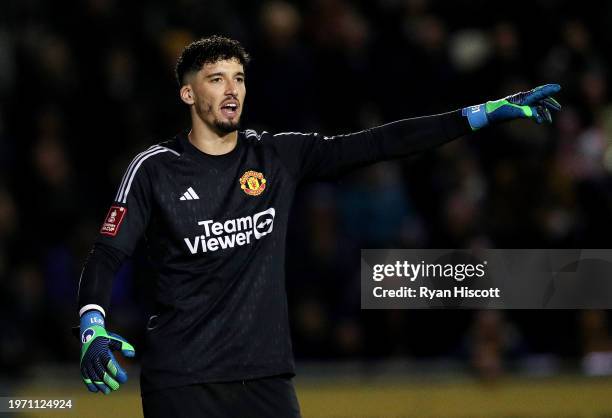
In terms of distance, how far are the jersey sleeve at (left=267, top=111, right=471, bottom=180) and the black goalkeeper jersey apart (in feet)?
0.44

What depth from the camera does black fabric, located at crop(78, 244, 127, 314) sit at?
15.4 ft

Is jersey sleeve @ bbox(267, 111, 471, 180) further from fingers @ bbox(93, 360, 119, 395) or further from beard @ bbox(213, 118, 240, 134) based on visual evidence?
fingers @ bbox(93, 360, 119, 395)

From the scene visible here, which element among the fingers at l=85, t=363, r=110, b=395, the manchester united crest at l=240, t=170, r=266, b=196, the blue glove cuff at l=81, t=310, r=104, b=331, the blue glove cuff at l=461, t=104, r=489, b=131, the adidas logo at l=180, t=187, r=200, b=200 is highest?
the blue glove cuff at l=461, t=104, r=489, b=131

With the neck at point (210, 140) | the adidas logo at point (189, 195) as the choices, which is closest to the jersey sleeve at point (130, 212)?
the adidas logo at point (189, 195)

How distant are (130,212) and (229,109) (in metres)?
0.60

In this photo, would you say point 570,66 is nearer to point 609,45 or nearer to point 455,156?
point 609,45

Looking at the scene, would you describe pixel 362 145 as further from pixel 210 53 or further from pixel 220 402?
pixel 220 402

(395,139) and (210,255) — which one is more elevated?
(395,139)

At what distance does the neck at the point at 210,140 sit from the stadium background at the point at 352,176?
318 cm

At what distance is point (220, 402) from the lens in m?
4.78

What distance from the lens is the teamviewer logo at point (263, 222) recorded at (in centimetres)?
495

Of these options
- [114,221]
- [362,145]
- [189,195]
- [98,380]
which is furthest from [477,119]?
[98,380]

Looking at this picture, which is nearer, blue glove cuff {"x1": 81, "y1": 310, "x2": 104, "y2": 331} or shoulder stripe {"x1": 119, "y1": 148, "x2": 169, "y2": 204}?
blue glove cuff {"x1": 81, "y1": 310, "x2": 104, "y2": 331}

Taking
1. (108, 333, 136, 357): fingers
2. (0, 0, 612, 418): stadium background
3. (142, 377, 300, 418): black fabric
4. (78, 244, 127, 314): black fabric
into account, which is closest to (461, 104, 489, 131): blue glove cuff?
(142, 377, 300, 418): black fabric
